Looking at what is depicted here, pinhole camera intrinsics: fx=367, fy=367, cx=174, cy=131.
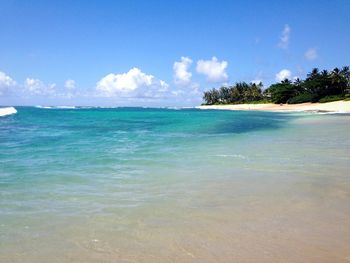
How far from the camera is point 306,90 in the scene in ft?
319

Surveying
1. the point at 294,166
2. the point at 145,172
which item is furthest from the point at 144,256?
the point at 294,166

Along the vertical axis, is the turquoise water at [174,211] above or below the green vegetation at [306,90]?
below

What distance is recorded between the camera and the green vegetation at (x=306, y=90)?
88625 mm

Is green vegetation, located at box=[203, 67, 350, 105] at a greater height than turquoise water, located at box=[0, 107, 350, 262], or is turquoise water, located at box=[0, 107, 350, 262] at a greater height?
green vegetation, located at box=[203, 67, 350, 105]

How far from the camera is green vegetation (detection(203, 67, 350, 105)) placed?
88625mm

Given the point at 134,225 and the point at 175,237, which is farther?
the point at 134,225

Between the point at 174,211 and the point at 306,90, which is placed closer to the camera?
the point at 174,211

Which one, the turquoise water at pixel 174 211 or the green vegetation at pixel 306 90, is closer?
the turquoise water at pixel 174 211

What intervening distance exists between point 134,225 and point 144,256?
3.47ft

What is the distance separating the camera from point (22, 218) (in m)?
5.59

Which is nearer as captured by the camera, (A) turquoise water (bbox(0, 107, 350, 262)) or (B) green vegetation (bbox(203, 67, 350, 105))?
(A) turquoise water (bbox(0, 107, 350, 262))

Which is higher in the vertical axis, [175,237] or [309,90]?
[309,90]

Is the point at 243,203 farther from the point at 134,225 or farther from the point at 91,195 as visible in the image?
the point at 91,195

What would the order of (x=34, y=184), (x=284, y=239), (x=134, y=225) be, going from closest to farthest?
(x=284, y=239), (x=134, y=225), (x=34, y=184)
